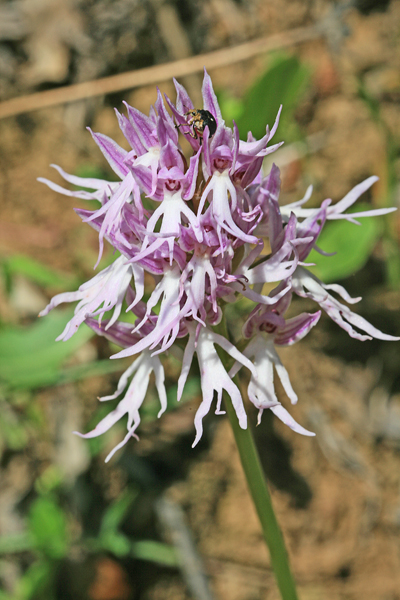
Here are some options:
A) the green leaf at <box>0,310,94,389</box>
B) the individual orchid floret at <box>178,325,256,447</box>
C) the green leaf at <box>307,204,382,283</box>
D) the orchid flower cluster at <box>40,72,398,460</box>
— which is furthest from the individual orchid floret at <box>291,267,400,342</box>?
the green leaf at <box>0,310,94,389</box>

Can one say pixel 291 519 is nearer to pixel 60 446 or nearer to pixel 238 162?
pixel 60 446

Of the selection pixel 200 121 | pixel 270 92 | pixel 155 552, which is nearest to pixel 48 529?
pixel 155 552

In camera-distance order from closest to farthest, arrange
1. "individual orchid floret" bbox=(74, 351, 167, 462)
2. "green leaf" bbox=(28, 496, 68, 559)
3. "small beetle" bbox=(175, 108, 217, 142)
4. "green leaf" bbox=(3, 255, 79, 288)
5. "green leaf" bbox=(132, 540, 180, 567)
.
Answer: "small beetle" bbox=(175, 108, 217, 142) → "individual orchid floret" bbox=(74, 351, 167, 462) → "green leaf" bbox=(28, 496, 68, 559) → "green leaf" bbox=(132, 540, 180, 567) → "green leaf" bbox=(3, 255, 79, 288)

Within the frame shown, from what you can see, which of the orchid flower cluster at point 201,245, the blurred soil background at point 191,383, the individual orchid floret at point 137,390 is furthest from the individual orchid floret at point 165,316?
the blurred soil background at point 191,383

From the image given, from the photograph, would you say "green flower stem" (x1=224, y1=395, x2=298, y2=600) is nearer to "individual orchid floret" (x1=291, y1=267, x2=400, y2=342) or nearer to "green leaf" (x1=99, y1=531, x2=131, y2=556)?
"individual orchid floret" (x1=291, y1=267, x2=400, y2=342)

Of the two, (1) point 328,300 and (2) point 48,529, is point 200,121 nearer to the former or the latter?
(1) point 328,300

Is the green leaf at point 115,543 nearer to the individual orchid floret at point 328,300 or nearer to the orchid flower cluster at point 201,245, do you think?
the orchid flower cluster at point 201,245
